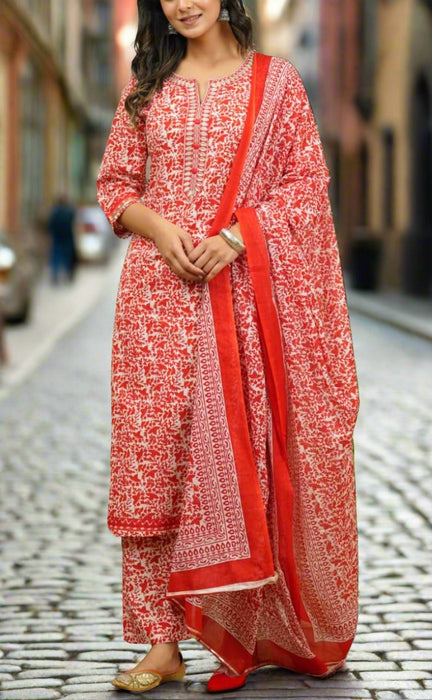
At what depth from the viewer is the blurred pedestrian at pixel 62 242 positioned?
28841mm

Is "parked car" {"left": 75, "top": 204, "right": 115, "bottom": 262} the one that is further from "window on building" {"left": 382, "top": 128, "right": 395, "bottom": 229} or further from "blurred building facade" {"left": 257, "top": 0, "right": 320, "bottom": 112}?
"window on building" {"left": 382, "top": 128, "right": 395, "bottom": 229}

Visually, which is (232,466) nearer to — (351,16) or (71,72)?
(351,16)

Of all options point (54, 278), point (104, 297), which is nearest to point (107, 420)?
point (104, 297)

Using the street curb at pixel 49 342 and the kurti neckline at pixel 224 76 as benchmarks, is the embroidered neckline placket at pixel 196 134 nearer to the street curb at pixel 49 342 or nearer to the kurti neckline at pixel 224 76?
the kurti neckline at pixel 224 76

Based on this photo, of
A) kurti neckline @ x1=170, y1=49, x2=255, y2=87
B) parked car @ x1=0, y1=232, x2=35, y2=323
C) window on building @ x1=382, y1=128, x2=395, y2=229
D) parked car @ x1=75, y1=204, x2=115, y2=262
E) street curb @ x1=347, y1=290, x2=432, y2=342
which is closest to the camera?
kurti neckline @ x1=170, y1=49, x2=255, y2=87

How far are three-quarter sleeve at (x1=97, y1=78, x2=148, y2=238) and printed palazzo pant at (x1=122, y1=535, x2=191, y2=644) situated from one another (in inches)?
33.5

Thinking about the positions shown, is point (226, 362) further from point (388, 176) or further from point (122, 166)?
point (388, 176)

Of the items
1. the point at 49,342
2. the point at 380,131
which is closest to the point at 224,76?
the point at 49,342

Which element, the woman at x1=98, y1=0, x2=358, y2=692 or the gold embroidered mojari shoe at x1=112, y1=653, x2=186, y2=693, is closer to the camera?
the woman at x1=98, y1=0, x2=358, y2=692

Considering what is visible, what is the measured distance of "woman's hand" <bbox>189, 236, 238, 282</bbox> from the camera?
3.58 meters

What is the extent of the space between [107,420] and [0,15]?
16984 mm

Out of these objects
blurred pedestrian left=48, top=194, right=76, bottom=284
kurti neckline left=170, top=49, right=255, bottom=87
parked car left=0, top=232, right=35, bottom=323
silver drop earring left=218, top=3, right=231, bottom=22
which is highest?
silver drop earring left=218, top=3, right=231, bottom=22

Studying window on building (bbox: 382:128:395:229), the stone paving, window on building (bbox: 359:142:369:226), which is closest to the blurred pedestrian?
window on building (bbox: 359:142:369:226)

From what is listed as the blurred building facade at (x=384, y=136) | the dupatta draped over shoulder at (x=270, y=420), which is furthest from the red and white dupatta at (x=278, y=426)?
the blurred building facade at (x=384, y=136)
